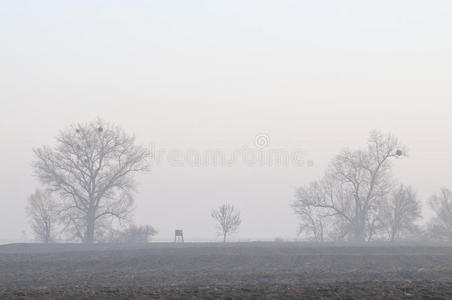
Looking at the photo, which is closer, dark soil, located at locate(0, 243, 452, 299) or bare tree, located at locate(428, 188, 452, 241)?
dark soil, located at locate(0, 243, 452, 299)

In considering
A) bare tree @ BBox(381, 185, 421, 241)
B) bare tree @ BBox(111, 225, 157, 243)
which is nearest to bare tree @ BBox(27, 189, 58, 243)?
bare tree @ BBox(111, 225, 157, 243)

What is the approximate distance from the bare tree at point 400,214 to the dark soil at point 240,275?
2650cm

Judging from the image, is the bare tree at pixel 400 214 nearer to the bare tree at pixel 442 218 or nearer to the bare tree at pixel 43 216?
the bare tree at pixel 442 218

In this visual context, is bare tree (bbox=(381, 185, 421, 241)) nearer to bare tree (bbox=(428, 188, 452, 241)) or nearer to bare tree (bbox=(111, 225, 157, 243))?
bare tree (bbox=(428, 188, 452, 241))

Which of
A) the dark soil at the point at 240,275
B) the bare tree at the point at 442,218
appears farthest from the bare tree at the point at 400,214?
the dark soil at the point at 240,275

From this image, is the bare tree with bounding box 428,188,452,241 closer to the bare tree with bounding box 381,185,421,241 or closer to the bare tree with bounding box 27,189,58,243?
the bare tree with bounding box 381,185,421,241

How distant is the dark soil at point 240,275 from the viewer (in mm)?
19516

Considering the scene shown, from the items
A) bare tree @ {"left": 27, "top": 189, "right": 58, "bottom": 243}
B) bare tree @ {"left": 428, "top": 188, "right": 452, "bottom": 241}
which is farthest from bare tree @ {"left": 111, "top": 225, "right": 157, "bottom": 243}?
bare tree @ {"left": 428, "top": 188, "right": 452, "bottom": 241}

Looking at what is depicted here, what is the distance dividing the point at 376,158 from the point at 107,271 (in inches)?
1710

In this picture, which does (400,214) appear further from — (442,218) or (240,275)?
(240,275)

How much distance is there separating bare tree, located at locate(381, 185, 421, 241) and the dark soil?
26502 millimetres

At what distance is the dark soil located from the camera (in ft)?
64.0

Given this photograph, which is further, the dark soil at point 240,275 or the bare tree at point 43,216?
the bare tree at point 43,216

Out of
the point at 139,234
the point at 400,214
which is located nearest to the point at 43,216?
the point at 139,234
